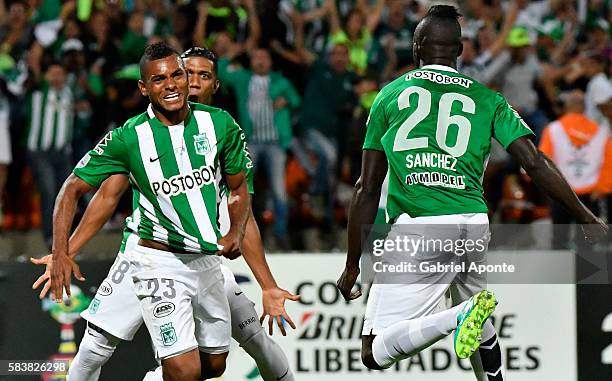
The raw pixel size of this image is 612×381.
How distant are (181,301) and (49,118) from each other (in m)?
6.55

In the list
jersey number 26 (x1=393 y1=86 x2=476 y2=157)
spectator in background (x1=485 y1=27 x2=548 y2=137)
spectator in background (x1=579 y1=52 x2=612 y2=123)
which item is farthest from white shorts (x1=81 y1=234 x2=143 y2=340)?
spectator in background (x1=579 y1=52 x2=612 y2=123)

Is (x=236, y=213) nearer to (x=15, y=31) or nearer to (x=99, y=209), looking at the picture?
(x=99, y=209)

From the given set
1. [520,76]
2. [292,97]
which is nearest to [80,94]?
[292,97]

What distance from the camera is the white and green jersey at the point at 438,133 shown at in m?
6.41

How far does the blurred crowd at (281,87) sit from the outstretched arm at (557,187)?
548cm

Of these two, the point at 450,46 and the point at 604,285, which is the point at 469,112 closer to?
the point at 450,46

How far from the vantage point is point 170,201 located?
6410 millimetres

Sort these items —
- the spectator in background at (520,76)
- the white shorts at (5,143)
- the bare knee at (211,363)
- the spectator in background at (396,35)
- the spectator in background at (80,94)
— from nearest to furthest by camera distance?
the bare knee at (211,363) < the white shorts at (5,143) < the spectator in background at (80,94) < the spectator in background at (520,76) < the spectator in background at (396,35)

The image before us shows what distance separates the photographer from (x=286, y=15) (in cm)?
1391

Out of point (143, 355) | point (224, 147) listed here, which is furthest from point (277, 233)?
point (224, 147)

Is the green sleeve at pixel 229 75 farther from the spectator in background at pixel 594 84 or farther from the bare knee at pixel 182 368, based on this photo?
the bare knee at pixel 182 368

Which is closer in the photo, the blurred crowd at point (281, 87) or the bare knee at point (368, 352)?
the bare knee at point (368, 352)

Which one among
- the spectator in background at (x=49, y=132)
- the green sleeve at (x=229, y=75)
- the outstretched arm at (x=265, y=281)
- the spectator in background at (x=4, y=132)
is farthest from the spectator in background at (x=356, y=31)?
the outstretched arm at (x=265, y=281)

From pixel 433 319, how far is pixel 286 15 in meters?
8.05
